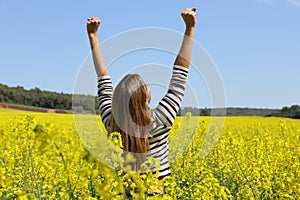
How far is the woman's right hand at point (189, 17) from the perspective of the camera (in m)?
2.84

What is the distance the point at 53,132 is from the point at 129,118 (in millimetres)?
865

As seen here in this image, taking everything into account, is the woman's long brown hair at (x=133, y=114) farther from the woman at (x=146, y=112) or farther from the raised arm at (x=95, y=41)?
the raised arm at (x=95, y=41)

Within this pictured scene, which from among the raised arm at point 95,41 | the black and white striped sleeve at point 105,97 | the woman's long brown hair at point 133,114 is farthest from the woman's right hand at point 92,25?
the woman's long brown hair at point 133,114

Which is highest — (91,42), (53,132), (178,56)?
(91,42)

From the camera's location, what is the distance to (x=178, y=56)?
9.25 ft

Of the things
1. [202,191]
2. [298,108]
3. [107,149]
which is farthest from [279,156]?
[298,108]

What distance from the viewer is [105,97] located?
9.86 feet

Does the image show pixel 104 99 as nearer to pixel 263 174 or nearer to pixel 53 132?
pixel 53 132

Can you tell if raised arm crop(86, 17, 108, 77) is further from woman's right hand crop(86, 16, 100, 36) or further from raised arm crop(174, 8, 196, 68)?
raised arm crop(174, 8, 196, 68)

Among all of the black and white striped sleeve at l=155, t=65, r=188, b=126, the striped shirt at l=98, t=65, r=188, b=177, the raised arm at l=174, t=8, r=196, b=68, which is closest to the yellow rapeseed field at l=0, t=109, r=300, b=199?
the striped shirt at l=98, t=65, r=188, b=177

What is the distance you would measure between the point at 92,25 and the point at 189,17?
0.72m

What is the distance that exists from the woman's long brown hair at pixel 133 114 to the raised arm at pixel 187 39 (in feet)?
1.08

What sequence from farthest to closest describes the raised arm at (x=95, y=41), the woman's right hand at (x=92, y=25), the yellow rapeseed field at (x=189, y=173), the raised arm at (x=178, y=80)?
the yellow rapeseed field at (x=189, y=173)
the woman's right hand at (x=92, y=25)
the raised arm at (x=95, y=41)
the raised arm at (x=178, y=80)

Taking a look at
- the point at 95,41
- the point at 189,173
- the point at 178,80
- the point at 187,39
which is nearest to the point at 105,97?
the point at 95,41
